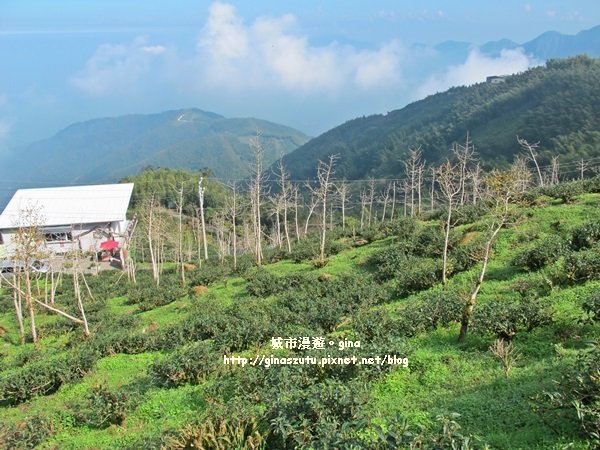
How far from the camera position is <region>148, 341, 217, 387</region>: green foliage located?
11.8 m

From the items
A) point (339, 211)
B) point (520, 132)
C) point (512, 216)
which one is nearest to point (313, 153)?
point (339, 211)

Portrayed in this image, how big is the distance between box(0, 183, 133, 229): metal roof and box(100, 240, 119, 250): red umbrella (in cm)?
338

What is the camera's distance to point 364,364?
9688 millimetres

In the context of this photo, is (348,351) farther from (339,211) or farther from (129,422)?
(339,211)

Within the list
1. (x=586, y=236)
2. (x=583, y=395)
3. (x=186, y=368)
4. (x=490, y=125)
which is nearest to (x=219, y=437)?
(x=583, y=395)

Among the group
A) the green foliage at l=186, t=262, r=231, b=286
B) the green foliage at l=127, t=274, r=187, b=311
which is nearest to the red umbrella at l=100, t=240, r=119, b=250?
the green foliage at l=127, t=274, r=187, b=311

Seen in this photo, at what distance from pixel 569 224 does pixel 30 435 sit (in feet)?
63.5

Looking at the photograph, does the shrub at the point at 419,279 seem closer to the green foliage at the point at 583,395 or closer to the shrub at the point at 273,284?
the shrub at the point at 273,284

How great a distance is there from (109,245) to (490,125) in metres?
84.3

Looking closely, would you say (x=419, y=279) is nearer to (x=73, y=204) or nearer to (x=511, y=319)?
(x=511, y=319)

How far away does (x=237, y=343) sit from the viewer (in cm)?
1366

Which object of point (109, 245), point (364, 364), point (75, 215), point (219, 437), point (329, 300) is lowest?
point (109, 245)

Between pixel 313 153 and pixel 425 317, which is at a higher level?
pixel 313 153

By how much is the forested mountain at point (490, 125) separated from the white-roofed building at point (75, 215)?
55.6m
